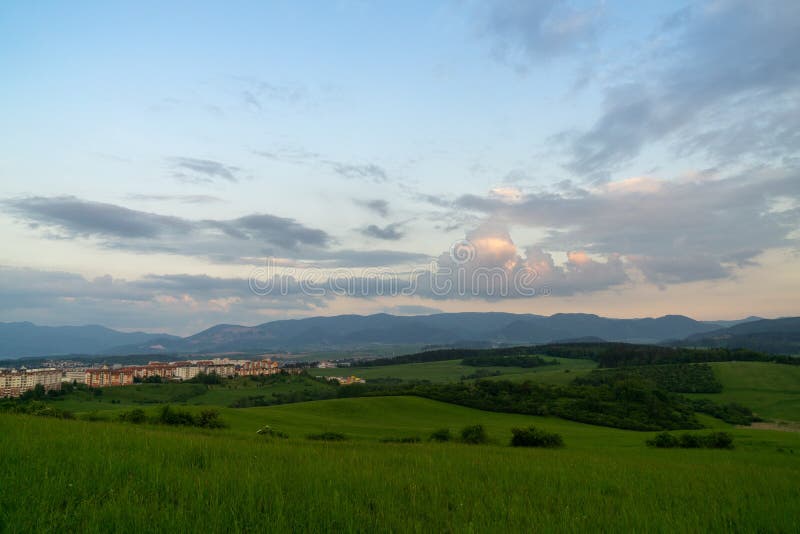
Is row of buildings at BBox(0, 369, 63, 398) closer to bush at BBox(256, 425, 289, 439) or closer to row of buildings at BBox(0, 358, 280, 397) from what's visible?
row of buildings at BBox(0, 358, 280, 397)

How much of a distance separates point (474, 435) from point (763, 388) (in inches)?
3840

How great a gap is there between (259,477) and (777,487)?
10521 millimetres

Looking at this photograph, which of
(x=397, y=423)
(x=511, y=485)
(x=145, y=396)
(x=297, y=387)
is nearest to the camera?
(x=511, y=485)

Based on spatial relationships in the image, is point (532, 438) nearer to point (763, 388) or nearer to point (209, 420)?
point (209, 420)

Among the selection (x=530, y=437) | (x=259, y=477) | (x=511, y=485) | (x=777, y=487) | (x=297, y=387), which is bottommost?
(x=297, y=387)

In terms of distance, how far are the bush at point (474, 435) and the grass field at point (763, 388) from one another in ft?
251

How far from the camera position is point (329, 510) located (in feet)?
17.8

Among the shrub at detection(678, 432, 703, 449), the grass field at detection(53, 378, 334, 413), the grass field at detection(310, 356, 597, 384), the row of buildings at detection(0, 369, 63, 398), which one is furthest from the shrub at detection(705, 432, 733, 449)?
the row of buildings at detection(0, 369, 63, 398)

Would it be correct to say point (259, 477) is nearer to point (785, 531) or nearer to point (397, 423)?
point (785, 531)

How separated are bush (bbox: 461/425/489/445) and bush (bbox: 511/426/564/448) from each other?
74.4 inches

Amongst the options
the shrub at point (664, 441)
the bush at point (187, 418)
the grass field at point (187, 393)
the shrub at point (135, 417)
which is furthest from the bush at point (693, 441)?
the grass field at point (187, 393)

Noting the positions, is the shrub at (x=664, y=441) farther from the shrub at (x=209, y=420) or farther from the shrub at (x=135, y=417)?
the shrub at (x=135, y=417)

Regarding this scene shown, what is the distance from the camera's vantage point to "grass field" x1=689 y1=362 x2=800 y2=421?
8256 cm

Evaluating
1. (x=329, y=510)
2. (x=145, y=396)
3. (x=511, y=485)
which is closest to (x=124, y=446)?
(x=329, y=510)
